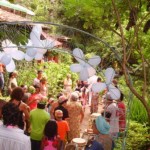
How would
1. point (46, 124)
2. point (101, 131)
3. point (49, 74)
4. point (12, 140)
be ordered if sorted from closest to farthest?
point (12, 140) → point (101, 131) → point (46, 124) → point (49, 74)

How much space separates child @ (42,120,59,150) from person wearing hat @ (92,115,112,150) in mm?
925

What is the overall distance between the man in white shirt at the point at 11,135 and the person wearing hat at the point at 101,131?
125 cm

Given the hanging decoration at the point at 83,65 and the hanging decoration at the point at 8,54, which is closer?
the hanging decoration at the point at 83,65

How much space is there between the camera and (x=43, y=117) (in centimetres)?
646

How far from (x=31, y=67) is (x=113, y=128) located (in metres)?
8.05

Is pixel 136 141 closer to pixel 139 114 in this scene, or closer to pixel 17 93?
pixel 139 114

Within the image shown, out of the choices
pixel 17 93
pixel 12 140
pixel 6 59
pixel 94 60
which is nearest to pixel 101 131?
pixel 12 140

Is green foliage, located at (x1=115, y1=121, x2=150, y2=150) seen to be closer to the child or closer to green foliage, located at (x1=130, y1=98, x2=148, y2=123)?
green foliage, located at (x1=130, y1=98, x2=148, y2=123)

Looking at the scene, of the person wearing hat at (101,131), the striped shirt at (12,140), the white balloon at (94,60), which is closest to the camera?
the striped shirt at (12,140)

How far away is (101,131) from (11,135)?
1484 mm

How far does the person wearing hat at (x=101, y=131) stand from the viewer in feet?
16.0

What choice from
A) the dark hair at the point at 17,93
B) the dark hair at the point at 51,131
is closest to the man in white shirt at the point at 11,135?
the dark hair at the point at 51,131

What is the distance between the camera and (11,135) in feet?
12.7

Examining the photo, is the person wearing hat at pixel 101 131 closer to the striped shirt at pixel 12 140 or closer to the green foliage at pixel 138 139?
the striped shirt at pixel 12 140
